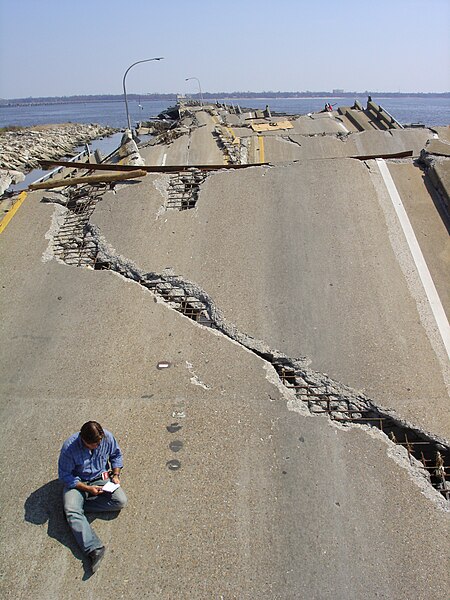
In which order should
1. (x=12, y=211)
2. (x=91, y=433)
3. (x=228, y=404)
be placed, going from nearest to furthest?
(x=91, y=433) → (x=228, y=404) → (x=12, y=211)

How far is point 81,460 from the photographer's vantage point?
4.27m

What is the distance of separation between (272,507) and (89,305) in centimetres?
425

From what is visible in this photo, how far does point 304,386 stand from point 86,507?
287 centimetres

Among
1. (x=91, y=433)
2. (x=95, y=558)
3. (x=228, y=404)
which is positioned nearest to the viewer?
(x=95, y=558)

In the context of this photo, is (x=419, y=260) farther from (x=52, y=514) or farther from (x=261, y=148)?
(x=261, y=148)

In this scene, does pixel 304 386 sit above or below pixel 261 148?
below

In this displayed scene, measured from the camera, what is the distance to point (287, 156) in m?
17.1

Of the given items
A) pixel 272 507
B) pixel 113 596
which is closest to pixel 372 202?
pixel 272 507

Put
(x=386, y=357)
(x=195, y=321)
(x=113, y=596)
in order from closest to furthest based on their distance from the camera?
(x=113, y=596) → (x=386, y=357) → (x=195, y=321)

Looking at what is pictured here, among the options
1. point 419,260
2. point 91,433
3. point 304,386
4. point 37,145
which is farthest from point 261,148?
point 37,145

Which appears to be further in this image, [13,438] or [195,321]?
[195,321]

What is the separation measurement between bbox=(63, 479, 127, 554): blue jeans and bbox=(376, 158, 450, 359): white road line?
14.9 ft

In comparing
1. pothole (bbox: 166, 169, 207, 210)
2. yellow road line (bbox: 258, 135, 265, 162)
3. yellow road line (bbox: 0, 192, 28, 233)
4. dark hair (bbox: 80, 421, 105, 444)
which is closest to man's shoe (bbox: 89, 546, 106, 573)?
dark hair (bbox: 80, 421, 105, 444)

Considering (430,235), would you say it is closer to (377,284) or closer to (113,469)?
(377,284)
